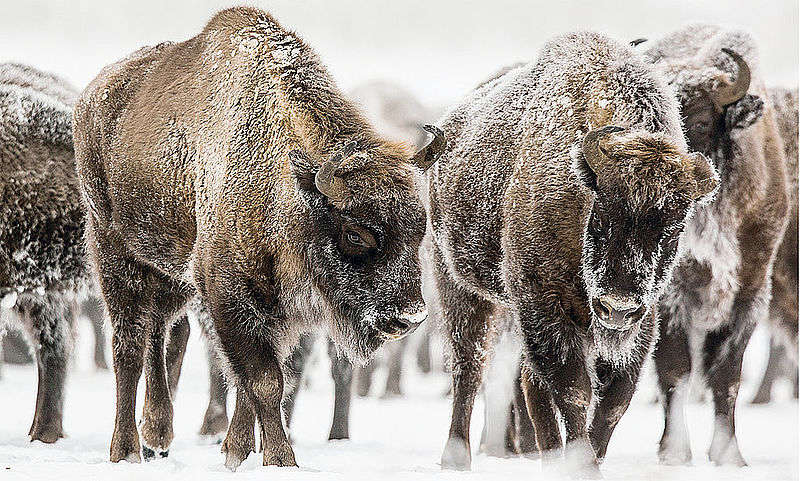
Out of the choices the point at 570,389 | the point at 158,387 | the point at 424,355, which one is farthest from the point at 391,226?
the point at 424,355

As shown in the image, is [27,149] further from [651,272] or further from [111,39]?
[651,272]

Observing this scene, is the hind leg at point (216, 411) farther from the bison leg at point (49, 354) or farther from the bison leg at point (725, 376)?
the bison leg at point (725, 376)

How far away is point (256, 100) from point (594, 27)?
5.72ft

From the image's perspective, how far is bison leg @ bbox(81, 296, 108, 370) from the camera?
10.2 meters

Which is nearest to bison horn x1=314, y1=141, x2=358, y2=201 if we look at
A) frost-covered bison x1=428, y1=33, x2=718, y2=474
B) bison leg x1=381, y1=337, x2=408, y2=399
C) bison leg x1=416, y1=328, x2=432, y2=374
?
frost-covered bison x1=428, y1=33, x2=718, y2=474

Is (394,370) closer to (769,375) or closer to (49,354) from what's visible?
(769,375)

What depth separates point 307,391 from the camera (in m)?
8.43

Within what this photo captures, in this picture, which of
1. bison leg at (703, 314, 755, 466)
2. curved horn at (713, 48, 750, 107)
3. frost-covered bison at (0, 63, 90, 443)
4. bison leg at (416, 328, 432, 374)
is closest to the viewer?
curved horn at (713, 48, 750, 107)

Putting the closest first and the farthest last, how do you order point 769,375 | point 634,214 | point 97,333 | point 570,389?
point 634,214 → point 570,389 → point 769,375 → point 97,333

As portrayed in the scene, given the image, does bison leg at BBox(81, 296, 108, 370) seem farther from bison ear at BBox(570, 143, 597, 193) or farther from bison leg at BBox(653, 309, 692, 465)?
bison ear at BBox(570, 143, 597, 193)

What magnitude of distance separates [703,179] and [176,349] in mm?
3423

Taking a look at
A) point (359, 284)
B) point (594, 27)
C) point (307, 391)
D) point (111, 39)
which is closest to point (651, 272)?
point (359, 284)

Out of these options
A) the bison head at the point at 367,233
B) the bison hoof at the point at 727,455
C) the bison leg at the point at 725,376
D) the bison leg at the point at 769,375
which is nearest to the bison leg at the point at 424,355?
the bison leg at the point at 769,375

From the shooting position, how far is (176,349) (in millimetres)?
6676
